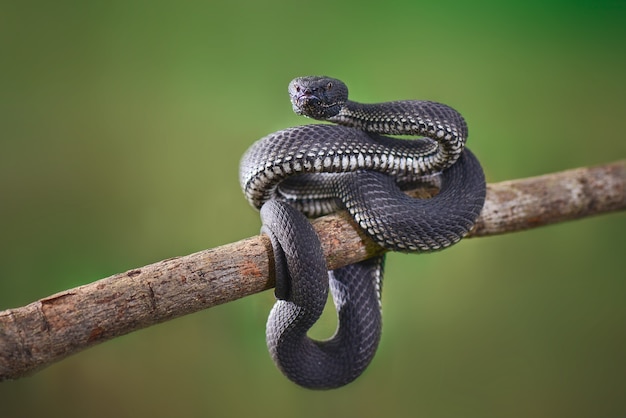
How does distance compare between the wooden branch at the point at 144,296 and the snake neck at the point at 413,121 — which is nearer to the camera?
the wooden branch at the point at 144,296

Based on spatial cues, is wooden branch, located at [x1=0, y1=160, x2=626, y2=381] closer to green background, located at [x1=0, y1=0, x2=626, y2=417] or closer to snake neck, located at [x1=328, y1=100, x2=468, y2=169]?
snake neck, located at [x1=328, y1=100, x2=468, y2=169]

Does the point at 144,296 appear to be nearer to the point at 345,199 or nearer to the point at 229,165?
the point at 345,199

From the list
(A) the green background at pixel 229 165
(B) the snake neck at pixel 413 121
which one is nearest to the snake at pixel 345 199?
(B) the snake neck at pixel 413 121

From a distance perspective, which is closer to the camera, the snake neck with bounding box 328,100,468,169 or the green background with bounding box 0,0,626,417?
the snake neck with bounding box 328,100,468,169

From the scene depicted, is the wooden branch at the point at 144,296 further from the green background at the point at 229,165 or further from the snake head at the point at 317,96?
the green background at the point at 229,165

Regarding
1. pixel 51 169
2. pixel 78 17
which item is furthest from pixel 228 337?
pixel 78 17

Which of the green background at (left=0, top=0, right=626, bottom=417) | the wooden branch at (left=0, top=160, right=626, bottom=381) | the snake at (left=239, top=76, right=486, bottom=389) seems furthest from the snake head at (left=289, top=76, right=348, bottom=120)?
the green background at (left=0, top=0, right=626, bottom=417)

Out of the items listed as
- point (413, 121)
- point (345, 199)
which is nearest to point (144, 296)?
point (345, 199)

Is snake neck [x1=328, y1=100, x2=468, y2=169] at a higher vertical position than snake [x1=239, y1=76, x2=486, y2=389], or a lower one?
higher
